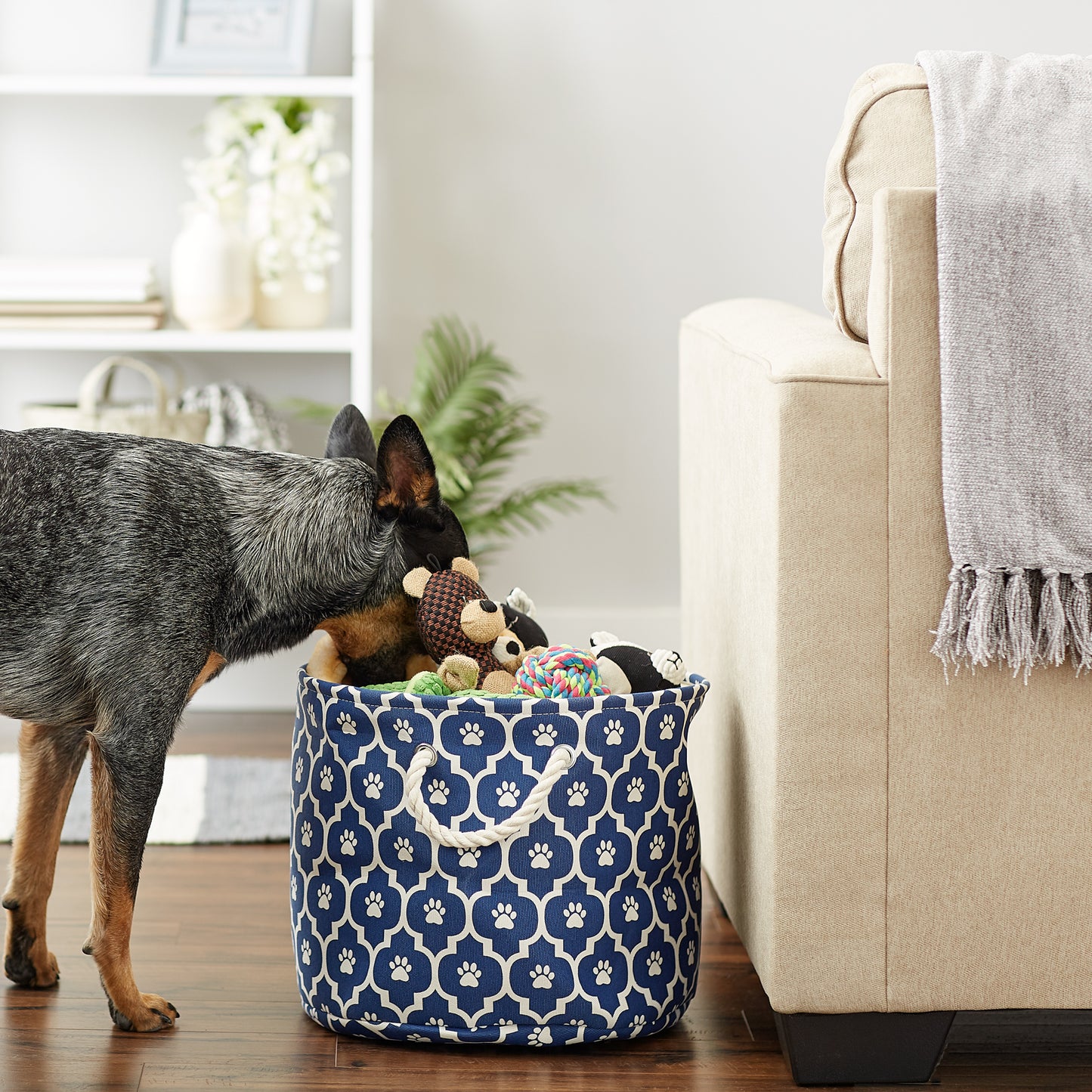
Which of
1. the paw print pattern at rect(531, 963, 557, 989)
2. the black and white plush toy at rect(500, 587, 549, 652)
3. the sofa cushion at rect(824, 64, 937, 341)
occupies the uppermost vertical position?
the sofa cushion at rect(824, 64, 937, 341)

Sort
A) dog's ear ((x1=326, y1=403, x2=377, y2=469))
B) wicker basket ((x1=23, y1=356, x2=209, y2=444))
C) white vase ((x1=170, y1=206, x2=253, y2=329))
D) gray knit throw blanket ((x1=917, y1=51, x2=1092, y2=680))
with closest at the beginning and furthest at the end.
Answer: gray knit throw blanket ((x1=917, y1=51, x2=1092, y2=680)) → dog's ear ((x1=326, y1=403, x2=377, y2=469)) → wicker basket ((x1=23, y1=356, x2=209, y2=444)) → white vase ((x1=170, y1=206, x2=253, y2=329))

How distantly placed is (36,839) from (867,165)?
1.14 meters

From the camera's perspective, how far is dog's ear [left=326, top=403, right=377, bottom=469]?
4.95 feet

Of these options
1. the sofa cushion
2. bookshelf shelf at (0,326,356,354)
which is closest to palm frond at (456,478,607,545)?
bookshelf shelf at (0,326,356,354)

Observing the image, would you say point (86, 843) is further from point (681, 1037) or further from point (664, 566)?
point (664, 566)

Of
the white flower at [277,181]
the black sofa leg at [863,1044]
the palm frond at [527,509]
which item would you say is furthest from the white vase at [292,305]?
the black sofa leg at [863,1044]

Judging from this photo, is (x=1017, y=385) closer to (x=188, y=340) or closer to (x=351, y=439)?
(x=351, y=439)

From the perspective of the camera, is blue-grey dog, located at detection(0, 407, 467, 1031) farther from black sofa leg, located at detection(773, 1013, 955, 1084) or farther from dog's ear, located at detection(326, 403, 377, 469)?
black sofa leg, located at detection(773, 1013, 955, 1084)

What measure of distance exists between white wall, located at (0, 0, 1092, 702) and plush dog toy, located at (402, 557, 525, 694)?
5.28 ft

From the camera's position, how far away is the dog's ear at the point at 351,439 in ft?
A: 4.95

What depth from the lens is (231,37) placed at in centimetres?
273

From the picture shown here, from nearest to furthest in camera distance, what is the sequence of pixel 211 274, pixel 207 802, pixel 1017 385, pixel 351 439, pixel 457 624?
pixel 1017 385 < pixel 457 624 < pixel 351 439 < pixel 207 802 < pixel 211 274

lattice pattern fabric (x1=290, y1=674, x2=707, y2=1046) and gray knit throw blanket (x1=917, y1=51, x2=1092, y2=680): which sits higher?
gray knit throw blanket (x1=917, y1=51, x2=1092, y2=680)

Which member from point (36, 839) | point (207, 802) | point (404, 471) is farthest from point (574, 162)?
point (36, 839)
